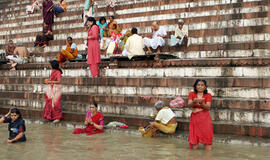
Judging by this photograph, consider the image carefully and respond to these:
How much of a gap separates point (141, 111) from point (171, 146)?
189 centimetres

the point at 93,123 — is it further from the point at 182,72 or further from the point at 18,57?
the point at 18,57

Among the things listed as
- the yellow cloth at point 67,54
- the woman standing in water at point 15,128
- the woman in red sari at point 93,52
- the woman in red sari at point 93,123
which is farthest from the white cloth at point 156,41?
the woman standing in water at point 15,128

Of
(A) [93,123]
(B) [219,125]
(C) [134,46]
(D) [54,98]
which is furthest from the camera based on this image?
(C) [134,46]

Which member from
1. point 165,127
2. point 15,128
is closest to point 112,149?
point 165,127

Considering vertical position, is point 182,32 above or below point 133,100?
above

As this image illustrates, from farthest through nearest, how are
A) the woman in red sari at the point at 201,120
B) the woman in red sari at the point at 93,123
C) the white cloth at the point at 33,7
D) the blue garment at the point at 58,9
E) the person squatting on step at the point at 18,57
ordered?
1. the white cloth at the point at 33,7
2. the blue garment at the point at 58,9
3. the person squatting on step at the point at 18,57
4. the woman in red sari at the point at 93,123
5. the woman in red sari at the point at 201,120

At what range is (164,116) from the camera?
22.6ft

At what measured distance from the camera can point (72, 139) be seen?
265 inches

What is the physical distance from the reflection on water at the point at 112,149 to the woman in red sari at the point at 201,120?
0.16 metres

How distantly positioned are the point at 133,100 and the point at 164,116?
152cm

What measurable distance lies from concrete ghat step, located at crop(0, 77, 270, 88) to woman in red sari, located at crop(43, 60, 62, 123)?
3.52 feet

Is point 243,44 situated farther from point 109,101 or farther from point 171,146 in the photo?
point 171,146

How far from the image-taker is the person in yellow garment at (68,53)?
10898 millimetres

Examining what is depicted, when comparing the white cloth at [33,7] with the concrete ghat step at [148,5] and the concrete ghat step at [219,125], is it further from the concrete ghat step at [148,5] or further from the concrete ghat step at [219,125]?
the concrete ghat step at [219,125]
